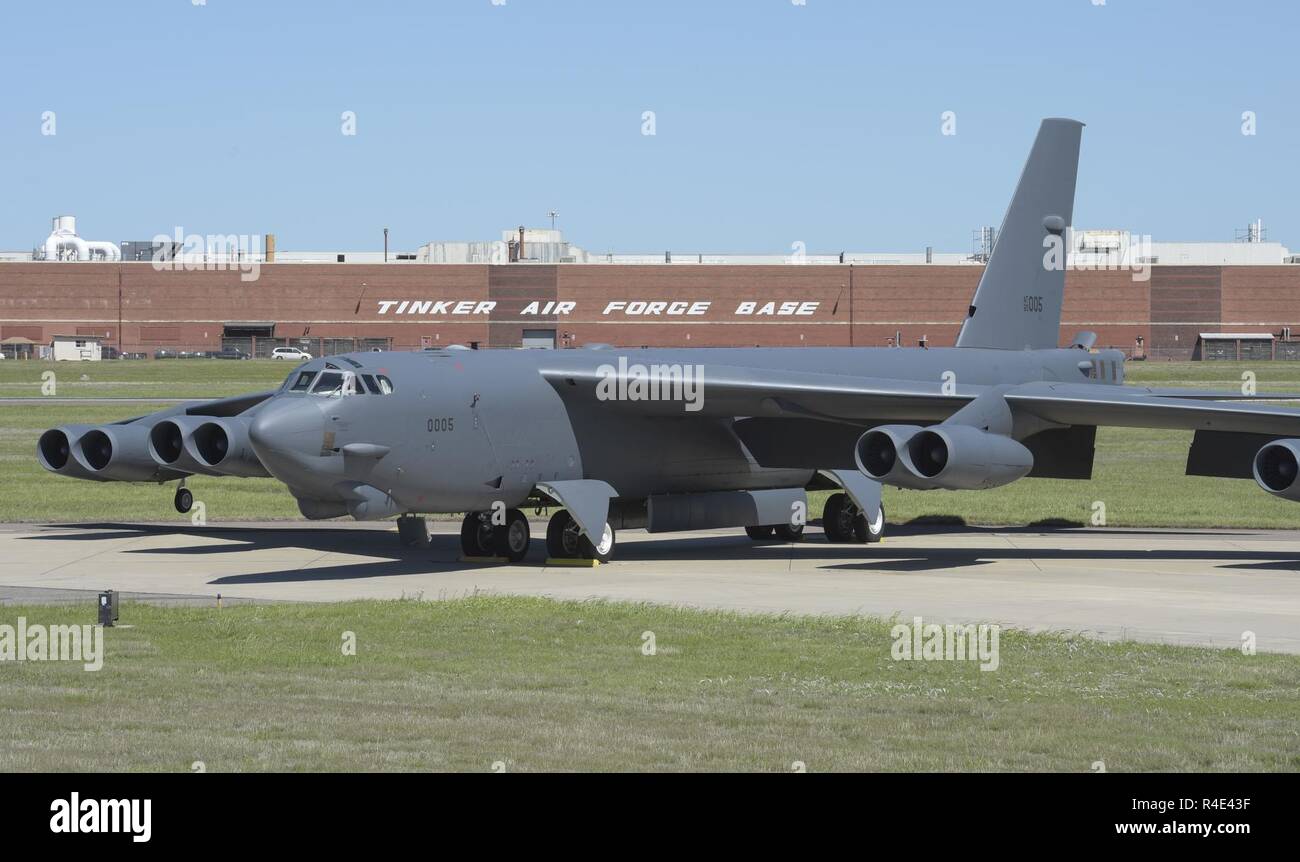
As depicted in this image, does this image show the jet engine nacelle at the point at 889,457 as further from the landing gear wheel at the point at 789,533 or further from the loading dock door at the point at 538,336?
the loading dock door at the point at 538,336

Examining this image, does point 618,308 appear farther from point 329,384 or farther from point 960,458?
point 329,384

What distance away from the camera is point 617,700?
13.5 metres

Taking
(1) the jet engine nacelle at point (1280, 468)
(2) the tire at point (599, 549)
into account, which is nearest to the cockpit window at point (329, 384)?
(2) the tire at point (599, 549)

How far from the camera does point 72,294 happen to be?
124 metres

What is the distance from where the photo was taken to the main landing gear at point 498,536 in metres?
26.6

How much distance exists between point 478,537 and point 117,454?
7410 mm

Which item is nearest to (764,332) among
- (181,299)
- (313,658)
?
(181,299)

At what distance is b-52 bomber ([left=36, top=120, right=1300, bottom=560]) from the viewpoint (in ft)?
78.6

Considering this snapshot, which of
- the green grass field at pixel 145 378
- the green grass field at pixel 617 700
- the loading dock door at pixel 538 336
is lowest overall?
the green grass field at pixel 617 700

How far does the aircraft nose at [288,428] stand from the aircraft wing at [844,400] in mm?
4575

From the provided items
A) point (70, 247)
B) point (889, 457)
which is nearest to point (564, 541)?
point (889, 457)

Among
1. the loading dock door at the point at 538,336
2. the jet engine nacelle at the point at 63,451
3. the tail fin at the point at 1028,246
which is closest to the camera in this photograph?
the jet engine nacelle at the point at 63,451

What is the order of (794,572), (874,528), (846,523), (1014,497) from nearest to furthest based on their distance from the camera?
(794,572)
(874,528)
(846,523)
(1014,497)

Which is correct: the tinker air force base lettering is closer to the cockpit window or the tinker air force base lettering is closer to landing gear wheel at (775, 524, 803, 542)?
landing gear wheel at (775, 524, 803, 542)
